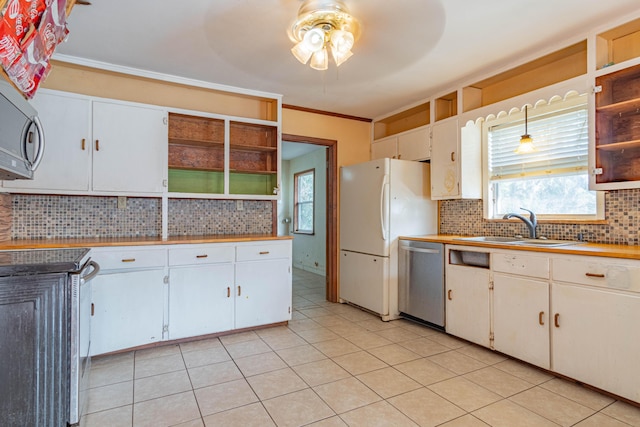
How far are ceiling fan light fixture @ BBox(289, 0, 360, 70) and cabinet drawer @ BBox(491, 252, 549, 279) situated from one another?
6.29 ft

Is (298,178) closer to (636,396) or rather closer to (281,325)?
(281,325)

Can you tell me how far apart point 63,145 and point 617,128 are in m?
4.25

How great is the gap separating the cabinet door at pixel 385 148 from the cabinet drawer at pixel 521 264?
1.91 meters

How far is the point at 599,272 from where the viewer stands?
208 centimetres

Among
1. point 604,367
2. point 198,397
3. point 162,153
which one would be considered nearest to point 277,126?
point 162,153

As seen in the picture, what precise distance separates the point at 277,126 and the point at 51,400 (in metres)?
2.90

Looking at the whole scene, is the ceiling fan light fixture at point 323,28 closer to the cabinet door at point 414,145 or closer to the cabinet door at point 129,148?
the cabinet door at point 129,148

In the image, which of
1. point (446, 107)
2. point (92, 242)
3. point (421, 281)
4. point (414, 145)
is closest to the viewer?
point (92, 242)

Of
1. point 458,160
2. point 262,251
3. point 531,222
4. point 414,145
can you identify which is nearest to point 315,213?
point 414,145

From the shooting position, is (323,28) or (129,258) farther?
(129,258)

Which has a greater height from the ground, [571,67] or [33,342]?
[571,67]

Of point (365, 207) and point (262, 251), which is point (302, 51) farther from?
point (365, 207)

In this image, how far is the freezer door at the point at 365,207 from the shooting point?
141 inches

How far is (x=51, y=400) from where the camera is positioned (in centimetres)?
148
